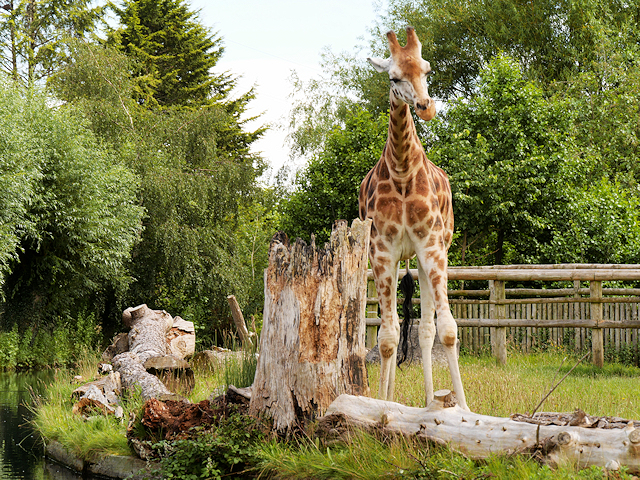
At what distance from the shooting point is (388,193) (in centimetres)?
550

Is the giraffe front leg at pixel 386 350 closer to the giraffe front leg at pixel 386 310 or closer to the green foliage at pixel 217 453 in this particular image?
the giraffe front leg at pixel 386 310

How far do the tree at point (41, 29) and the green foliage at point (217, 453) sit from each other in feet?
67.9

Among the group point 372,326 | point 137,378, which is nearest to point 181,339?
point 372,326

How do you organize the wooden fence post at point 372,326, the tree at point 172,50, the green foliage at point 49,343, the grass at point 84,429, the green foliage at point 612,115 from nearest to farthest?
the grass at point 84,429 → the wooden fence post at point 372,326 → the green foliage at point 49,343 → the green foliage at point 612,115 → the tree at point 172,50

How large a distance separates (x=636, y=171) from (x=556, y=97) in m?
4.85

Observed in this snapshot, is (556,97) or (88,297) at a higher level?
(556,97)

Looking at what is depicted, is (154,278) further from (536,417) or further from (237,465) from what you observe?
(536,417)

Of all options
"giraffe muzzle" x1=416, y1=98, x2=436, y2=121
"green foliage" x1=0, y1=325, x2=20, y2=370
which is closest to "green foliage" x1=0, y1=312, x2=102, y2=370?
"green foliage" x1=0, y1=325, x2=20, y2=370

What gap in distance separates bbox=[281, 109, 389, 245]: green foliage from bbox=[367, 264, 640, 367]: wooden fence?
3425mm

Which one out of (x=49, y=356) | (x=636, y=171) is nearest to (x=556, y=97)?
(x=636, y=171)

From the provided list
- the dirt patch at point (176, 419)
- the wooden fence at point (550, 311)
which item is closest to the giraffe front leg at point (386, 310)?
the dirt patch at point (176, 419)

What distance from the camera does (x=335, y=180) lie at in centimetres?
1542

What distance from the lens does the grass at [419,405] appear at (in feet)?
13.7

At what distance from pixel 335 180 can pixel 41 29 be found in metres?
15.9
